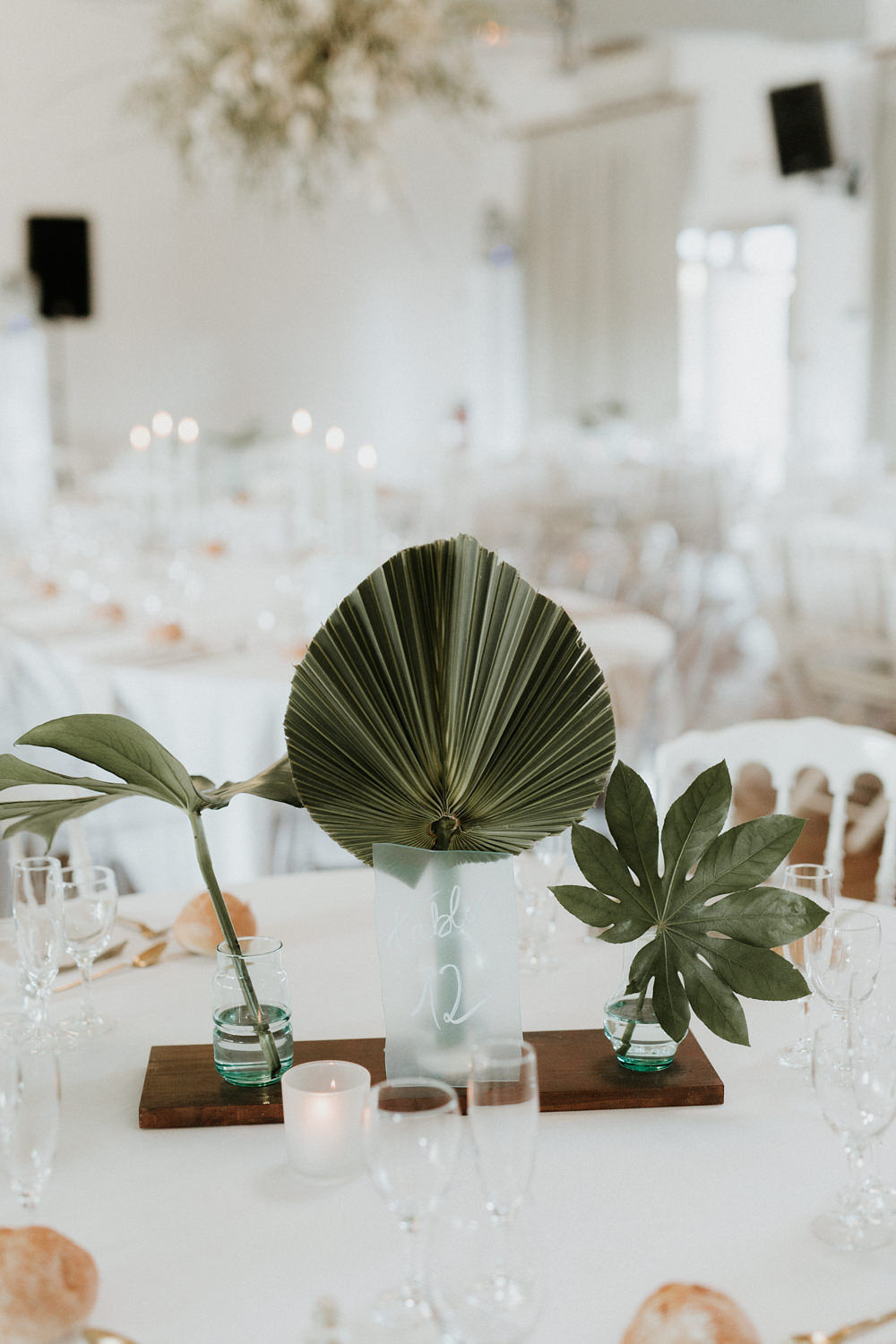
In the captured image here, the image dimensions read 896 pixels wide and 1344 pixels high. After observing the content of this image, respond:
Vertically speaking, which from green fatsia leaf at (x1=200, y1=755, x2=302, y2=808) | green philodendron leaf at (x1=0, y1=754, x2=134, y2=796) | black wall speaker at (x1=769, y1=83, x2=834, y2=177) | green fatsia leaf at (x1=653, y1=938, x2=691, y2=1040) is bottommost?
green fatsia leaf at (x1=653, y1=938, x2=691, y2=1040)

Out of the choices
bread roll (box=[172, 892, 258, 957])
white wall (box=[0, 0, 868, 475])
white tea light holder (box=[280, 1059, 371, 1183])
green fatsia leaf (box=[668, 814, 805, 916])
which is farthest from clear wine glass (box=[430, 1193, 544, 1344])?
white wall (box=[0, 0, 868, 475])

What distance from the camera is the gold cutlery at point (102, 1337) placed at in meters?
0.93

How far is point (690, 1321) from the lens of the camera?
2.86 ft

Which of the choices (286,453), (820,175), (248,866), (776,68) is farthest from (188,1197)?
(776,68)

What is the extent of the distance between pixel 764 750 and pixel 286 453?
776cm

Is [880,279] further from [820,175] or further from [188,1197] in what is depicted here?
[188,1197]

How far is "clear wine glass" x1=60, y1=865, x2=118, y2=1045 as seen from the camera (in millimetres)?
1449

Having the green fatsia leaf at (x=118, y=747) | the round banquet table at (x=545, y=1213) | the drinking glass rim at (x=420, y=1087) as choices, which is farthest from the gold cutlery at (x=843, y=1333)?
the green fatsia leaf at (x=118, y=747)

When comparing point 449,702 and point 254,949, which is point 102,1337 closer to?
point 254,949

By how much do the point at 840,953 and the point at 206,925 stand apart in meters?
0.73

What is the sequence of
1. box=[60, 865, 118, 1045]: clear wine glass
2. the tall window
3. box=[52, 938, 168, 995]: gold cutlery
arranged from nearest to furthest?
1. box=[60, 865, 118, 1045]: clear wine glass
2. box=[52, 938, 168, 995]: gold cutlery
3. the tall window

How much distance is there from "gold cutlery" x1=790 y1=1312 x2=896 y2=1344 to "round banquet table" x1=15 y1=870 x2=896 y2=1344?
13 millimetres

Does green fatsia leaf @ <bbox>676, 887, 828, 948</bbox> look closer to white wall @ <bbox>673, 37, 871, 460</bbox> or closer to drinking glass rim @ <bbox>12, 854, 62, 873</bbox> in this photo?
drinking glass rim @ <bbox>12, 854, 62, 873</bbox>

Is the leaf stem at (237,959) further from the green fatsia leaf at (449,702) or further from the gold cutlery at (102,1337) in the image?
the gold cutlery at (102,1337)
